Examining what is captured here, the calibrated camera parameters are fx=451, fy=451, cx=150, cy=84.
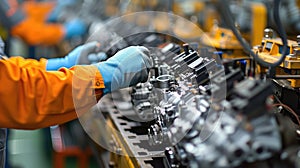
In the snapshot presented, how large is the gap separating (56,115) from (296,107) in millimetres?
935

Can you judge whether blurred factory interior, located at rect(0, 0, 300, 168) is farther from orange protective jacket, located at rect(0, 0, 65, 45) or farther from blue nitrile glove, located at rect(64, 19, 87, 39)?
orange protective jacket, located at rect(0, 0, 65, 45)

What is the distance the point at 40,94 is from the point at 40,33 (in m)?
4.35

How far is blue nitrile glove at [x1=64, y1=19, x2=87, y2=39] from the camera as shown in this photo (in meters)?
4.93

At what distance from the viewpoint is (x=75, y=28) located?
505 centimetres

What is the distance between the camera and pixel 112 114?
2.40 meters

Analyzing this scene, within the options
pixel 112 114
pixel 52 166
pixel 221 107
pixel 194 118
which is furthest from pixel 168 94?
pixel 52 166

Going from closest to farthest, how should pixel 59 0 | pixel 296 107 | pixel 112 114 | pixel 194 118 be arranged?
pixel 194 118, pixel 296 107, pixel 112 114, pixel 59 0

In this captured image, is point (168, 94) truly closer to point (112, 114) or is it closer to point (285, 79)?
point (285, 79)

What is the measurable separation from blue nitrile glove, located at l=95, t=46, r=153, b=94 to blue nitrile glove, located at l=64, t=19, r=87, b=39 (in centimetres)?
327

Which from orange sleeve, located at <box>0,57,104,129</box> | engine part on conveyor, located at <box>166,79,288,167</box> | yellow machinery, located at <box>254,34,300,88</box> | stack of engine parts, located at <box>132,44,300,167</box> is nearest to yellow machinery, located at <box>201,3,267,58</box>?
yellow machinery, located at <box>254,34,300,88</box>

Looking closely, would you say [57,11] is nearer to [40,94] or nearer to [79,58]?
[79,58]

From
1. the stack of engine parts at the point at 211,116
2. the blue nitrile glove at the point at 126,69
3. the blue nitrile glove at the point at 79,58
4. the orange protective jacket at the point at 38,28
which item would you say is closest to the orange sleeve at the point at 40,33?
the orange protective jacket at the point at 38,28

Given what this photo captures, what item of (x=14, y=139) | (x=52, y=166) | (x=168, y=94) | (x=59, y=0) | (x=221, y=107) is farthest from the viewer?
(x=59, y=0)

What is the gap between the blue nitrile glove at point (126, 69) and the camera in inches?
61.2
